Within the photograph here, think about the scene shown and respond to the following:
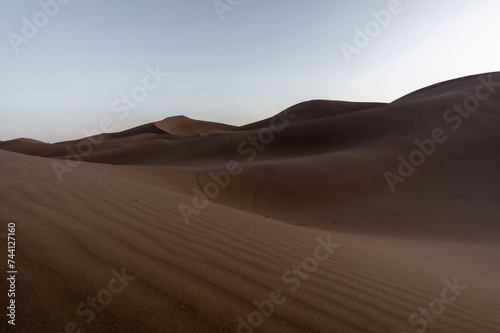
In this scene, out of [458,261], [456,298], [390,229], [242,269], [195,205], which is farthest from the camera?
[390,229]

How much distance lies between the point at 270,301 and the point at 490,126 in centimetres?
2282

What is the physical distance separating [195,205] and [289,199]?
6863 mm

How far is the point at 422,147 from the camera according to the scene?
1775 cm

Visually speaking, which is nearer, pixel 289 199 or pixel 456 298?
pixel 456 298

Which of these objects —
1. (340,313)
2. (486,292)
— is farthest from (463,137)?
(340,313)

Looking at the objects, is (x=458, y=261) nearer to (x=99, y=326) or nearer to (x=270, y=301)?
(x=270, y=301)

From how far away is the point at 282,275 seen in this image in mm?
2561

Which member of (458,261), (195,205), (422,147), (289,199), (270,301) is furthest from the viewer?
(422,147)

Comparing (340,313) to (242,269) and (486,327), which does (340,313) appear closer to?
(242,269)

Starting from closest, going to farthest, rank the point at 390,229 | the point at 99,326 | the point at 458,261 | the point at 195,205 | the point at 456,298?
1. the point at 99,326
2. the point at 456,298
3. the point at 195,205
4. the point at 458,261
5. the point at 390,229

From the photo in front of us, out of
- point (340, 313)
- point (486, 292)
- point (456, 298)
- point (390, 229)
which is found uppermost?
point (340, 313)

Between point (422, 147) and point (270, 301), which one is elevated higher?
point (270, 301)

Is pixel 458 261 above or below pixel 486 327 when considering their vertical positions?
below

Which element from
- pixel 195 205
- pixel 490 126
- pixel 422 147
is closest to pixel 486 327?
pixel 195 205
